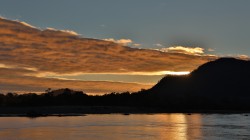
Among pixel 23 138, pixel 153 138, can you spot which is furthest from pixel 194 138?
pixel 23 138

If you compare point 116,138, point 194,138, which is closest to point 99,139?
point 116,138

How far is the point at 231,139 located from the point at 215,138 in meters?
3.14

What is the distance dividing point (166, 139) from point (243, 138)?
1506 cm

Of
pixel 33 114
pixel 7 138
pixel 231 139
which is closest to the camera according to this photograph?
pixel 7 138

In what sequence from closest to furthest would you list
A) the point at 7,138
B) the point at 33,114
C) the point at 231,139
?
the point at 7,138 < the point at 231,139 < the point at 33,114

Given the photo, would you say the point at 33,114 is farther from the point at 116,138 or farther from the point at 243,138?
the point at 243,138

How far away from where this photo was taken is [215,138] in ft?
250

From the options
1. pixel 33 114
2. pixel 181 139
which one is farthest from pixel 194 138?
pixel 33 114

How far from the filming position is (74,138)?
72875 mm

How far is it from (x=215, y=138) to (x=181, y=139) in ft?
22.1

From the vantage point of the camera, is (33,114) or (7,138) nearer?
(7,138)

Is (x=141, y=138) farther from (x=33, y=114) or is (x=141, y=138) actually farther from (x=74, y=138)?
(x=33, y=114)

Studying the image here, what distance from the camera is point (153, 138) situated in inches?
2972

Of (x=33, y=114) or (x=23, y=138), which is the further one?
(x=33, y=114)
